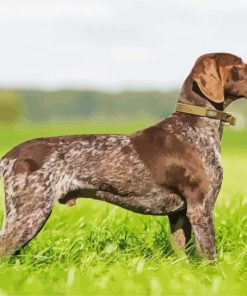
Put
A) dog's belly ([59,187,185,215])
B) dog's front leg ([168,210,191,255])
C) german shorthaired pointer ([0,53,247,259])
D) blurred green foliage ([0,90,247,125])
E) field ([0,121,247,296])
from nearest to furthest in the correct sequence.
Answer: field ([0,121,247,296]), german shorthaired pointer ([0,53,247,259]), dog's belly ([59,187,185,215]), dog's front leg ([168,210,191,255]), blurred green foliage ([0,90,247,125])

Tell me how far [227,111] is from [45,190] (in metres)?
2.18

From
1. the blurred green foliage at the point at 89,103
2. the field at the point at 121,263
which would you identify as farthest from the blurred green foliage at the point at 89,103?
the field at the point at 121,263

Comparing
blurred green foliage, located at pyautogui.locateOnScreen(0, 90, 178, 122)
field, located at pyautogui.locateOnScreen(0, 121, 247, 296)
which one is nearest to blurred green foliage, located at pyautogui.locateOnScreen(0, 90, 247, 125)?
blurred green foliage, located at pyautogui.locateOnScreen(0, 90, 178, 122)

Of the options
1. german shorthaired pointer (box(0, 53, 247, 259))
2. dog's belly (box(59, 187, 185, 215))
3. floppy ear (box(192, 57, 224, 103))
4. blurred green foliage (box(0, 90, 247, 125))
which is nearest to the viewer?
german shorthaired pointer (box(0, 53, 247, 259))

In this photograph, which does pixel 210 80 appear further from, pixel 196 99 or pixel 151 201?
pixel 151 201

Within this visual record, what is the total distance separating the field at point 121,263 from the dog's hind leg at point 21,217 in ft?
0.75

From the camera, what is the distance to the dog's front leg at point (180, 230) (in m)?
8.03

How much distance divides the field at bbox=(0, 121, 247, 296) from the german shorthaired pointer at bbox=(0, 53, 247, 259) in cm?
40

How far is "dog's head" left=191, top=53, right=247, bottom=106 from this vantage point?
295 inches

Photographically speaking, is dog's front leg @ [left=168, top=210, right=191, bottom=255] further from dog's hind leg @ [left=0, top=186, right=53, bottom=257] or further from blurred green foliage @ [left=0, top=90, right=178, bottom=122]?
blurred green foliage @ [left=0, top=90, right=178, bottom=122]

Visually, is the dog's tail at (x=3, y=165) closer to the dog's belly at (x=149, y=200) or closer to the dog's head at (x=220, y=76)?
the dog's belly at (x=149, y=200)

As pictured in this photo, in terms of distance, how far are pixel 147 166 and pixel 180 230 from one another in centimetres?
95

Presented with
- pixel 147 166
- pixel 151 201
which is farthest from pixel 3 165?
pixel 151 201

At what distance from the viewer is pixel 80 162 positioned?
7281 mm
